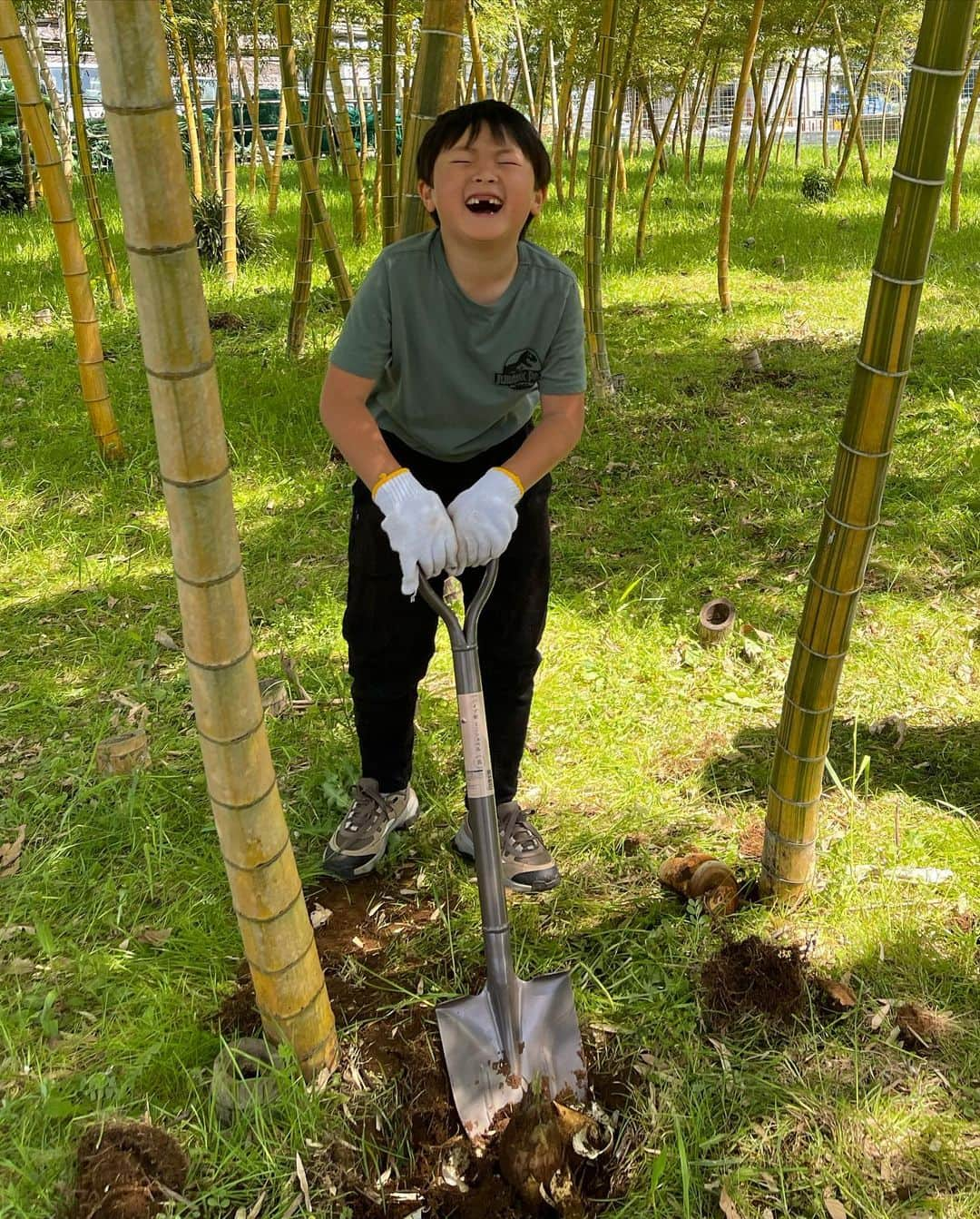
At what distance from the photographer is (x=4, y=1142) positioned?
67.7 inches

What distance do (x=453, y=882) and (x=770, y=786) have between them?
81 cm

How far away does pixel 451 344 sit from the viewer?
77.9 inches

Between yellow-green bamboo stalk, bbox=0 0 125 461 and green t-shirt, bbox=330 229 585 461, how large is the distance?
2721 millimetres

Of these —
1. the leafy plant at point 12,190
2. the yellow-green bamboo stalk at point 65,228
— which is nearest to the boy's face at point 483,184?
the yellow-green bamboo stalk at point 65,228

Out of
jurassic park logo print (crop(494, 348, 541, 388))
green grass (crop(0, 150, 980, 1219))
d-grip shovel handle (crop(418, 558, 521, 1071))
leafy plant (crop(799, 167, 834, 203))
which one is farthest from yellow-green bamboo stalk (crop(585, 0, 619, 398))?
leafy plant (crop(799, 167, 834, 203))

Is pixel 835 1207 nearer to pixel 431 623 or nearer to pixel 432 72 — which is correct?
pixel 431 623

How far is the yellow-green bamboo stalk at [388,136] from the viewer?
4.09m

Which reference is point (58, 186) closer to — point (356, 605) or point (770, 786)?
point (356, 605)

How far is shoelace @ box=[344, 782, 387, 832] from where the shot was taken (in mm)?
2445

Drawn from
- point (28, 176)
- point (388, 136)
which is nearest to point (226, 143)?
point (388, 136)

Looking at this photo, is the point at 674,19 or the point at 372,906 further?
the point at 674,19

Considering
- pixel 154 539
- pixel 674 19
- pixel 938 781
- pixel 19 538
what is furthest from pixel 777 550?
pixel 674 19

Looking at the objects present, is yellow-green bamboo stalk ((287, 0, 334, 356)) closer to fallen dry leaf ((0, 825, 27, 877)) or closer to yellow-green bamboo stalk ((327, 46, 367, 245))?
yellow-green bamboo stalk ((327, 46, 367, 245))

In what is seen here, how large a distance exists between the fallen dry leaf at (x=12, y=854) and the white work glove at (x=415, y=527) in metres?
1.40
